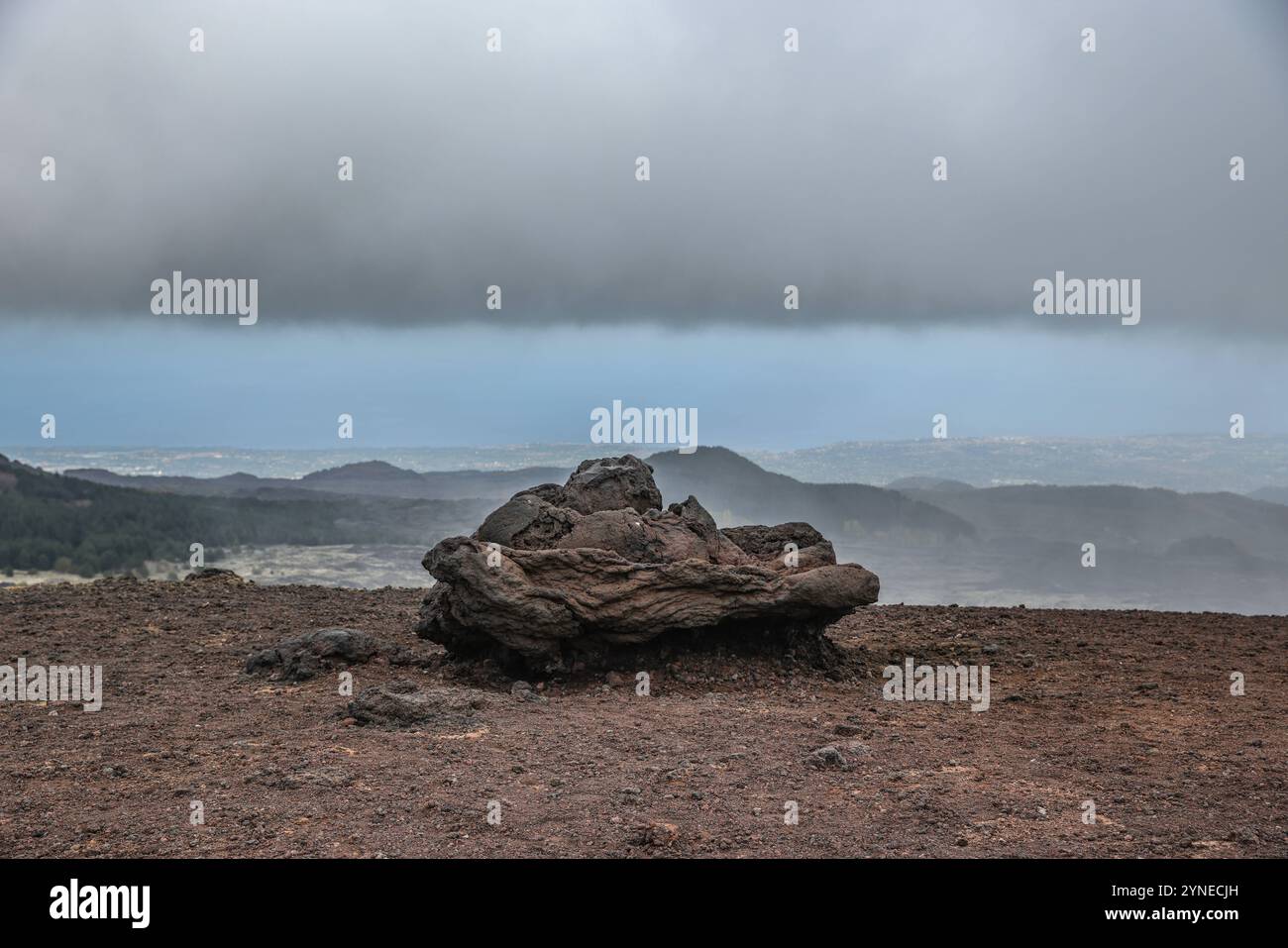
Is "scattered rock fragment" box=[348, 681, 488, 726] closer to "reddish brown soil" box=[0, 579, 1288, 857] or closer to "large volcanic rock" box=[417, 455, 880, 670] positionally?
"reddish brown soil" box=[0, 579, 1288, 857]

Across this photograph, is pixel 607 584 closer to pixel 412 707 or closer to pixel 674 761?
pixel 412 707

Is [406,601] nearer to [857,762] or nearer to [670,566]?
Answer: [670,566]

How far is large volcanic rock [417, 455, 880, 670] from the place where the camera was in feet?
43.3

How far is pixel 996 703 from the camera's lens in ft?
42.7

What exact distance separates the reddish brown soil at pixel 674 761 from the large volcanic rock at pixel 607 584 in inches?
20.3

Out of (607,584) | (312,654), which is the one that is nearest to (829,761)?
(607,584)

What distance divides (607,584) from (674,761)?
3.74m

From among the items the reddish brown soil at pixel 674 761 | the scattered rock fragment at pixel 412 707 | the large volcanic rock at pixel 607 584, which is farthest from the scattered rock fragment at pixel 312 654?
the scattered rock fragment at pixel 412 707

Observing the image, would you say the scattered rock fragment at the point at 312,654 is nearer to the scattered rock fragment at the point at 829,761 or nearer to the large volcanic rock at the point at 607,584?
the large volcanic rock at the point at 607,584

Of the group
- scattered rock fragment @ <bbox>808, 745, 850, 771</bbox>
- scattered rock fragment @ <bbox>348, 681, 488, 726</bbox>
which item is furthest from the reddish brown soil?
Answer: scattered rock fragment @ <bbox>348, 681, 488, 726</bbox>

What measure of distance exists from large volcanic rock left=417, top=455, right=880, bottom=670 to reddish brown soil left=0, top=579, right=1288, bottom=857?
52 cm

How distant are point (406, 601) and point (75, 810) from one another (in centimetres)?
1111

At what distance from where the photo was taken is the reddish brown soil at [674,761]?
8211 millimetres

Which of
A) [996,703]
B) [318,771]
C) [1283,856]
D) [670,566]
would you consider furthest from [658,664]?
[1283,856]
